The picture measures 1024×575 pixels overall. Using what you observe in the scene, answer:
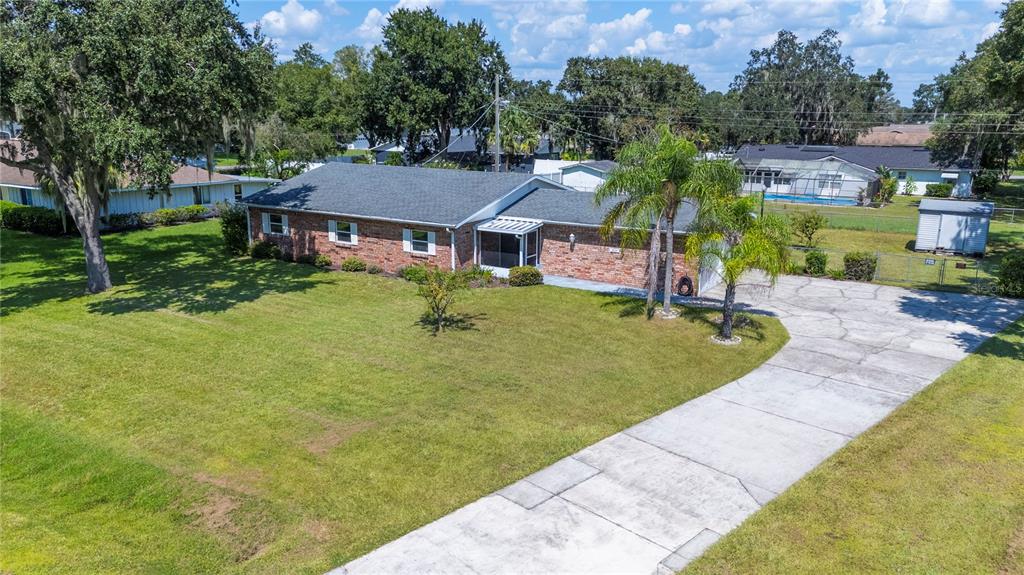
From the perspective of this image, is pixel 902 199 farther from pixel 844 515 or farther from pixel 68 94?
pixel 68 94

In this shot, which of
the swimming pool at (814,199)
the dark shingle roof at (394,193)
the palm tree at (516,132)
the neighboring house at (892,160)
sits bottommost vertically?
the swimming pool at (814,199)

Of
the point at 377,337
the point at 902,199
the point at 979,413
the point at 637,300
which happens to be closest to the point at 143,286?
the point at 377,337

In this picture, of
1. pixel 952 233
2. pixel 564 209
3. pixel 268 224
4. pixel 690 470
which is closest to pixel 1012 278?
pixel 952 233

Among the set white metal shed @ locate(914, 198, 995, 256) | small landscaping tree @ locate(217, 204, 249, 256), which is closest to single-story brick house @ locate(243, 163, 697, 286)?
small landscaping tree @ locate(217, 204, 249, 256)

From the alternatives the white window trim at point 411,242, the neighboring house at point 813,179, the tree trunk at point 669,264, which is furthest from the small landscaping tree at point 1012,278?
the neighboring house at point 813,179

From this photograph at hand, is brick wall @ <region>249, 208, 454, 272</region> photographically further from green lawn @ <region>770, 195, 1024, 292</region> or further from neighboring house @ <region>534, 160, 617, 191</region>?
neighboring house @ <region>534, 160, 617, 191</region>

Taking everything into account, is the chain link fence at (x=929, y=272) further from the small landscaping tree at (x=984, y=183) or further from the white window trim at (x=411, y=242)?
the small landscaping tree at (x=984, y=183)
